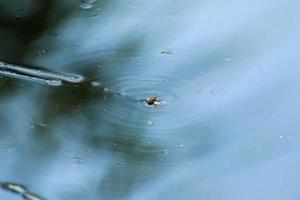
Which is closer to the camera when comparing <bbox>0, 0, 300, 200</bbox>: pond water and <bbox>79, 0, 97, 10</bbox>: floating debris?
<bbox>0, 0, 300, 200</bbox>: pond water

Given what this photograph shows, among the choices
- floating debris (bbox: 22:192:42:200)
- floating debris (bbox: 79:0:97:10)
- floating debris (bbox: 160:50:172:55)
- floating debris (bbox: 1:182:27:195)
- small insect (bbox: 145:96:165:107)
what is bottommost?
floating debris (bbox: 22:192:42:200)

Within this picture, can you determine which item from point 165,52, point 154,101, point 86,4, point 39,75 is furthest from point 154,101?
point 86,4

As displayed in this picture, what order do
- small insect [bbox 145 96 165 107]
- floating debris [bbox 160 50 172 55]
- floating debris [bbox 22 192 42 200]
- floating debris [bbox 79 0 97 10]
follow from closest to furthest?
floating debris [bbox 22 192 42 200] < small insect [bbox 145 96 165 107] < floating debris [bbox 160 50 172 55] < floating debris [bbox 79 0 97 10]

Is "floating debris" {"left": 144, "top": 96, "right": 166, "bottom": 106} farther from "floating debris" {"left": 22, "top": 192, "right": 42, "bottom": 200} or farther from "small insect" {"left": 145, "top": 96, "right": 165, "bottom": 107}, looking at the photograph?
"floating debris" {"left": 22, "top": 192, "right": 42, "bottom": 200}

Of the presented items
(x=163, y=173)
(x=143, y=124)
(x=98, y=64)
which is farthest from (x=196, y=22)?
(x=163, y=173)

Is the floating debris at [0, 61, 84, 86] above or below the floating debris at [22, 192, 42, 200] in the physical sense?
above

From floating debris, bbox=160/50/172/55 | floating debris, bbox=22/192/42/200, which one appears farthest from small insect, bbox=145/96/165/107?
floating debris, bbox=22/192/42/200

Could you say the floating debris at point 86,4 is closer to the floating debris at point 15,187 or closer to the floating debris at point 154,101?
the floating debris at point 154,101

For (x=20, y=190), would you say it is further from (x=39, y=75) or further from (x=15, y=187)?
(x=39, y=75)

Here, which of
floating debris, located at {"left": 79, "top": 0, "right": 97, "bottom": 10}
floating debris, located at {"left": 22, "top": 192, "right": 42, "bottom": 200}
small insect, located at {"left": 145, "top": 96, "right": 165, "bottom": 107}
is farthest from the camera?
floating debris, located at {"left": 79, "top": 0, "right": 97, "bottom": 10}

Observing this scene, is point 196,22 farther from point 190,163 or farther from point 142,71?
point 190,163
